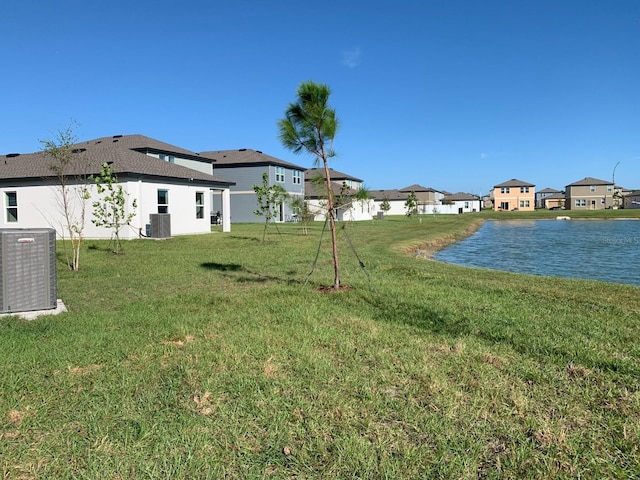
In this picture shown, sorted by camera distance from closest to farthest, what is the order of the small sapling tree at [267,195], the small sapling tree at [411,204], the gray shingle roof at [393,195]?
1. the small sapling tree at [267,195]
2. the small sapling tree at [411,204]
3. the gray shingle roof at [393,195]

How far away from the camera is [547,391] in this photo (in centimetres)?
343

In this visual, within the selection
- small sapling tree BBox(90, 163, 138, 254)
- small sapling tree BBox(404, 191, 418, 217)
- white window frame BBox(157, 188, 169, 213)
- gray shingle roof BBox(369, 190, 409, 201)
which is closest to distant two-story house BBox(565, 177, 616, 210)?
gray shingle roof BBox(369, 190, 409, 201)

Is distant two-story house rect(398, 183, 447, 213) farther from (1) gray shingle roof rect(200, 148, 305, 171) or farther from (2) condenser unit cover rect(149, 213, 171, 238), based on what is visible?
(2) condenser unit cover rect(149, 213, 171, 238)

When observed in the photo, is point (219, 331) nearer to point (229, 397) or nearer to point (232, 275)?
point (229, 397)

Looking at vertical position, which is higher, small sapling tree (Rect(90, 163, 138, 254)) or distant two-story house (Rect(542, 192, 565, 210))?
distant two-story house (Rect(542, 192, 565, 210))

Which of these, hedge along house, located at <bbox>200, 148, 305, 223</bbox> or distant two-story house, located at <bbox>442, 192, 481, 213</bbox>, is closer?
hedge along house, located at <bbox>200, 148, 305, 223</bbox>

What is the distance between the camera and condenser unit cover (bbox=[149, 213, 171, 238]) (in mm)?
18969

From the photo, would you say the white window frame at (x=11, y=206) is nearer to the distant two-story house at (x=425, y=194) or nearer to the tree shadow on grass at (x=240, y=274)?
the tree shadow on grass at (x=240, y=274)

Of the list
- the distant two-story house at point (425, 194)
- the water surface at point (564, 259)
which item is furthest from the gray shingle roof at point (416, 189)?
the water surface at point (564, 259)

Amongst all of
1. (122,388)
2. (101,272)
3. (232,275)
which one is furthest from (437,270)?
(122,388)

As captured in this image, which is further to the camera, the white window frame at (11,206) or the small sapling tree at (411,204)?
the small sapling tree at (411,204)

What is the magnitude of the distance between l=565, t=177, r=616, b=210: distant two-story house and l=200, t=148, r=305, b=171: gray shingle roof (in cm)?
6965

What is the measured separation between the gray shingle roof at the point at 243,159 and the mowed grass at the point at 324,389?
1297 inches

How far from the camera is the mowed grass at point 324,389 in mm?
2547
